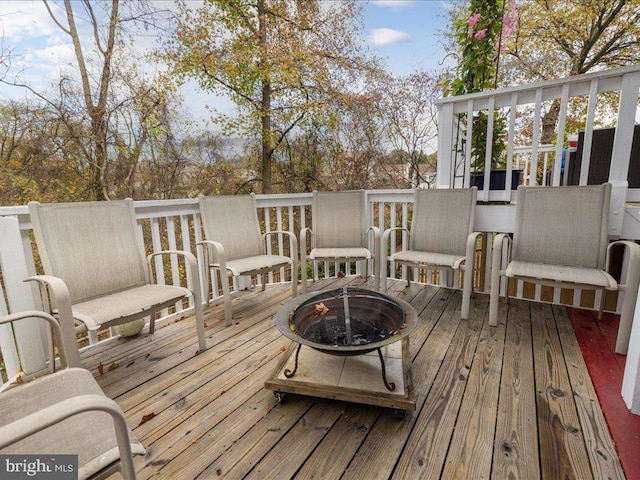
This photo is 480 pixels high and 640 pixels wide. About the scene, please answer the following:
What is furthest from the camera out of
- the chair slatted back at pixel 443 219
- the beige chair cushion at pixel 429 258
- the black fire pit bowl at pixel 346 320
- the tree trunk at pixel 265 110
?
the tree trunk at pixel 265 110

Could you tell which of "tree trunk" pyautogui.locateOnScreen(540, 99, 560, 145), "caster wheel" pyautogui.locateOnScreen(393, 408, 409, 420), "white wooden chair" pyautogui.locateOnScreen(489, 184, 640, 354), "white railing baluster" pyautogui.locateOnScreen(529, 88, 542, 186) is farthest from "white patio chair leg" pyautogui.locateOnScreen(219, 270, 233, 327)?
"tree trunk" pyautogui.locateOnScreen(540, 99, 560, 145)

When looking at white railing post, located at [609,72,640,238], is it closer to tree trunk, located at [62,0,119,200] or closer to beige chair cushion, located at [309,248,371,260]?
beige chair cushion, located at [309,248,371,260]

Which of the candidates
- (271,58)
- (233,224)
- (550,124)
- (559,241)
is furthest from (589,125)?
(550,124)

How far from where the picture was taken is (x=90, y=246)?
83.0 inches

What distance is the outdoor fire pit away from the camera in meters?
1.55

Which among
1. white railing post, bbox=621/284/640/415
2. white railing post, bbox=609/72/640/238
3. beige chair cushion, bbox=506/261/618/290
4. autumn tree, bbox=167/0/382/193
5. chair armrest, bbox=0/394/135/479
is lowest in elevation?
white railing post, bbox=621/284/640/415

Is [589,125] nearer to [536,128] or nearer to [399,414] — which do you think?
[536,128]

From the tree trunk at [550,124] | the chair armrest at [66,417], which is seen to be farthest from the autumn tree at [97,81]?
the tree trunk at [550,124]

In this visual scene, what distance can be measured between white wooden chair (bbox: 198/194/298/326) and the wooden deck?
1.94 ft

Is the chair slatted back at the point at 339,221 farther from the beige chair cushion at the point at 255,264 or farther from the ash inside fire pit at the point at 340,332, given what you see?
the ash inside fire pit at the point at 340,332

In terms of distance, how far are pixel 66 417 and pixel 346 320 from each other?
120 centimetres

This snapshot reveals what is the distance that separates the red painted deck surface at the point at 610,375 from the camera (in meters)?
1.38

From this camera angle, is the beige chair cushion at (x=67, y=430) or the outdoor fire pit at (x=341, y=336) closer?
the beige chair cushion at (x=67, y=430)

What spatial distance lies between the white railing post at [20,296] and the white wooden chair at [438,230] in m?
2.63
